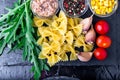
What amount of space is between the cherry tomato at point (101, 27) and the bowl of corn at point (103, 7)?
39 mm

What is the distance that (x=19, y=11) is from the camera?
43.1 inches

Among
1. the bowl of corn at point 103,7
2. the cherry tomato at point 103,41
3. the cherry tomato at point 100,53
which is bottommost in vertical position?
the cherry tomato at point 100,53

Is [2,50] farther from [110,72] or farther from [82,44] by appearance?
[110,72]

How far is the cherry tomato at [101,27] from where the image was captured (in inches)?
43.1

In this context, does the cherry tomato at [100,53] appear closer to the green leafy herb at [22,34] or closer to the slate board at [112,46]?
the slate board at [112,46]

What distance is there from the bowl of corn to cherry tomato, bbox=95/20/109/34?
0.04m

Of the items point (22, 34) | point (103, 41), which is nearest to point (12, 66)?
point (22, 34)

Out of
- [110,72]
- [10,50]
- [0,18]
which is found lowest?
[110,72]

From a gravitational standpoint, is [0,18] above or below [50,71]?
above

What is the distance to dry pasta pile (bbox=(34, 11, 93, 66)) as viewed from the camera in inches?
41.8

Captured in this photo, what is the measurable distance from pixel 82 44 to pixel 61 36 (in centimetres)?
9

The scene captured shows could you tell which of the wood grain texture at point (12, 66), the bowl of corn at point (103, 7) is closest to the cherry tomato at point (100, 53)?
the bowl of corn at point (103, 7)

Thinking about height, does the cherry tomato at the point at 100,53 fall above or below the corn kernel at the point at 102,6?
below

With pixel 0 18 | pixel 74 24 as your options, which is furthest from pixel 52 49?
pixel 0 18
